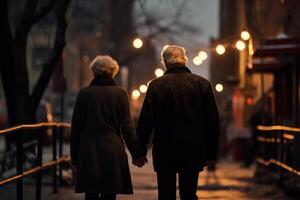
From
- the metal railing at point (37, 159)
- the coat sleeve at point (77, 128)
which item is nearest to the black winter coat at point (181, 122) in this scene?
the coat sleeve at point (77, 128)

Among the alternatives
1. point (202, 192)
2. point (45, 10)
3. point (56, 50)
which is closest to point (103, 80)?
point (202, 192)

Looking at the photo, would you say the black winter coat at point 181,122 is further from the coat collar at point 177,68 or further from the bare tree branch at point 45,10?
the bare tree branch at point 45,10

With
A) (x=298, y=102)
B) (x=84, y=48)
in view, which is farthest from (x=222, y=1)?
(x=298, y=102)

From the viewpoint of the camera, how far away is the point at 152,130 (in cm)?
919

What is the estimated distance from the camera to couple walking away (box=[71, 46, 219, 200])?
887 centimetres

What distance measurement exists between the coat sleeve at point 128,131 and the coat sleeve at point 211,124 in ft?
2.24

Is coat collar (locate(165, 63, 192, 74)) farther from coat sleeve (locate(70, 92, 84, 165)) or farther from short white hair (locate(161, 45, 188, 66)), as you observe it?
coat sleeve (locate(70, 92, 84, 165))

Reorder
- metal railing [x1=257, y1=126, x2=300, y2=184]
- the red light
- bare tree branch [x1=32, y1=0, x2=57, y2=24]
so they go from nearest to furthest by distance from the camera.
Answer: metal railing [x1=257, y1=126, x2=300, y2=184]
bare tree branch [x1=32, y1=0, x2=57, y2=24]
the red light

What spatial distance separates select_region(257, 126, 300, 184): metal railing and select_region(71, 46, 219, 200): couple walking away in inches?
178

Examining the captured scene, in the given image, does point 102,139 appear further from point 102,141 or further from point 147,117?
point 147,117

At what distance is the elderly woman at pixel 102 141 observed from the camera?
917 cm

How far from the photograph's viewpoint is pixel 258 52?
22.1 metres

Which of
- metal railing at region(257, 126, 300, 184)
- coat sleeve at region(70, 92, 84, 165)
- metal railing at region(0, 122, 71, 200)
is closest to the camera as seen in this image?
coat sleeve at region(70, 92, 84, 165)

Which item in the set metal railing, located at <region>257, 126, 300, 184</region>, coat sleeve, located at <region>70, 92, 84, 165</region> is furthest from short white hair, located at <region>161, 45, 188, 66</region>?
metal railing, located at <region>257, 126, 300, 184</region>
